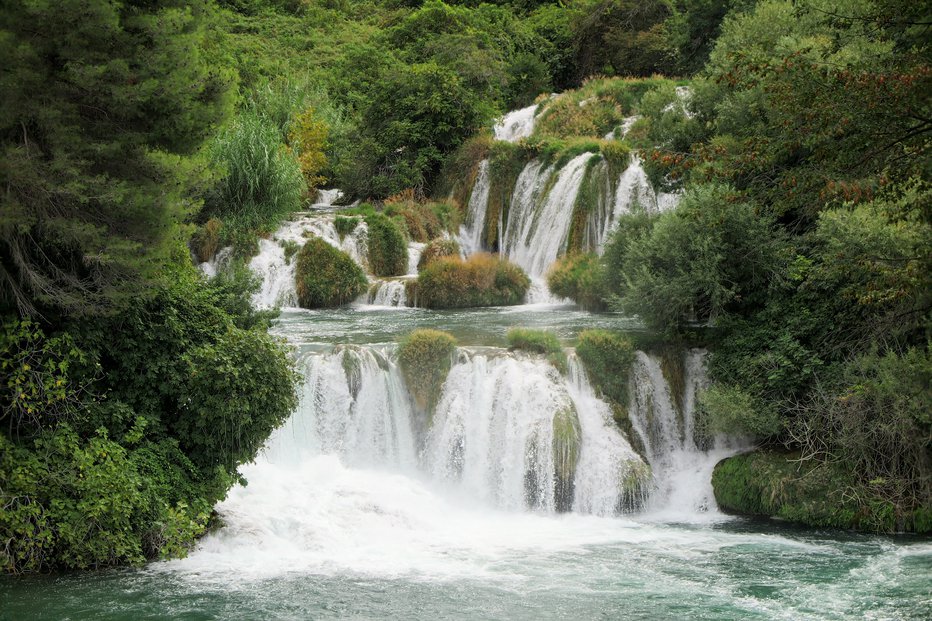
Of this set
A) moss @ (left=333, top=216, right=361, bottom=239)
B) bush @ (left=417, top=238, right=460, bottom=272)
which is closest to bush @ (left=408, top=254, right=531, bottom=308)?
bush @ (left=417, top=238, right=460, bottom=272)

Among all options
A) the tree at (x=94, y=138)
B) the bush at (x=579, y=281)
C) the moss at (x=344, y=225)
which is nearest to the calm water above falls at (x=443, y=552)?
the tree at (x=94, y=138)

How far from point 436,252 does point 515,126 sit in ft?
31.2

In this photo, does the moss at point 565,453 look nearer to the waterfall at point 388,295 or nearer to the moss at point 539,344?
the moss at point 539,344

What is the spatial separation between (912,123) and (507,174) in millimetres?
19799

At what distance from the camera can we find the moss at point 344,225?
1021 inches

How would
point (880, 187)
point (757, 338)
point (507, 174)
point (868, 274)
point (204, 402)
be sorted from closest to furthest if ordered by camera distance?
point (880, 187)
point (204, 402)
point (868, 274)
point (757, 338)
point (507, 174)

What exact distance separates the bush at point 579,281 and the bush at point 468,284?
96 cm

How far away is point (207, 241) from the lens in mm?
24641

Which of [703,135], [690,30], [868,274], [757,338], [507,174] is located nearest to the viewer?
[868,274]

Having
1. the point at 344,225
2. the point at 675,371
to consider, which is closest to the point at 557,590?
the point at 675,371

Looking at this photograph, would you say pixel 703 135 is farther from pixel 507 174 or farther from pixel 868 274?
pixel 507 174

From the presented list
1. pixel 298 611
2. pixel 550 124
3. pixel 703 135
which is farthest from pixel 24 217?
pixel 550 124

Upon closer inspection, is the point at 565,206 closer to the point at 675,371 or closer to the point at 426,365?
the point at 675,371

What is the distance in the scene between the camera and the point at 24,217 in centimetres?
992
